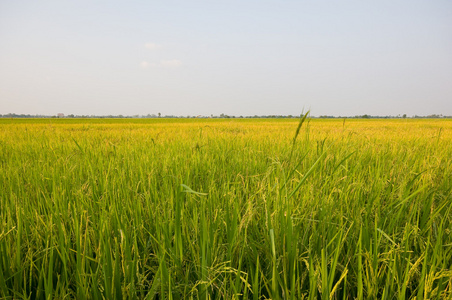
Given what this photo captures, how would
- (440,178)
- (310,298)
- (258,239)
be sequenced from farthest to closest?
(440,178)
(258,239)
(310,298)

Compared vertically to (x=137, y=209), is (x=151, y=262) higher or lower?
lower

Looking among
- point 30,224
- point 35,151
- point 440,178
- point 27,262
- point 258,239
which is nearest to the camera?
point 27,262

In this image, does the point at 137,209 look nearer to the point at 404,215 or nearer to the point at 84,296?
the point at 84,296

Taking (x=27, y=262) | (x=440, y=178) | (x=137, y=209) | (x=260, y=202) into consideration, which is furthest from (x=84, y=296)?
(x=440, y=178)

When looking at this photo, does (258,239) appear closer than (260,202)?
Yes

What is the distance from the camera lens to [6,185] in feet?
5.64

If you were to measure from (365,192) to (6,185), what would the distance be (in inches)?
97.6

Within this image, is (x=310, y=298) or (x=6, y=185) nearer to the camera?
(x=310, y=298)

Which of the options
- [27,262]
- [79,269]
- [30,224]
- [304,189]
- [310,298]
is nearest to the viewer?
[310,298]

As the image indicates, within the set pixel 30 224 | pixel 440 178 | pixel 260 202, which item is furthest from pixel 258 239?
pixel 440 178

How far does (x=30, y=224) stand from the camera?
107 centimetres

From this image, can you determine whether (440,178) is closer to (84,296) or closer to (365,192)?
(365,192)

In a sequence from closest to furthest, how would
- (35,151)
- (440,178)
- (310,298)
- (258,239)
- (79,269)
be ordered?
(310,298), (79,269), (258,239), (440,178), (35,151)

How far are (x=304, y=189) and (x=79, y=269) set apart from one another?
1.08 m
